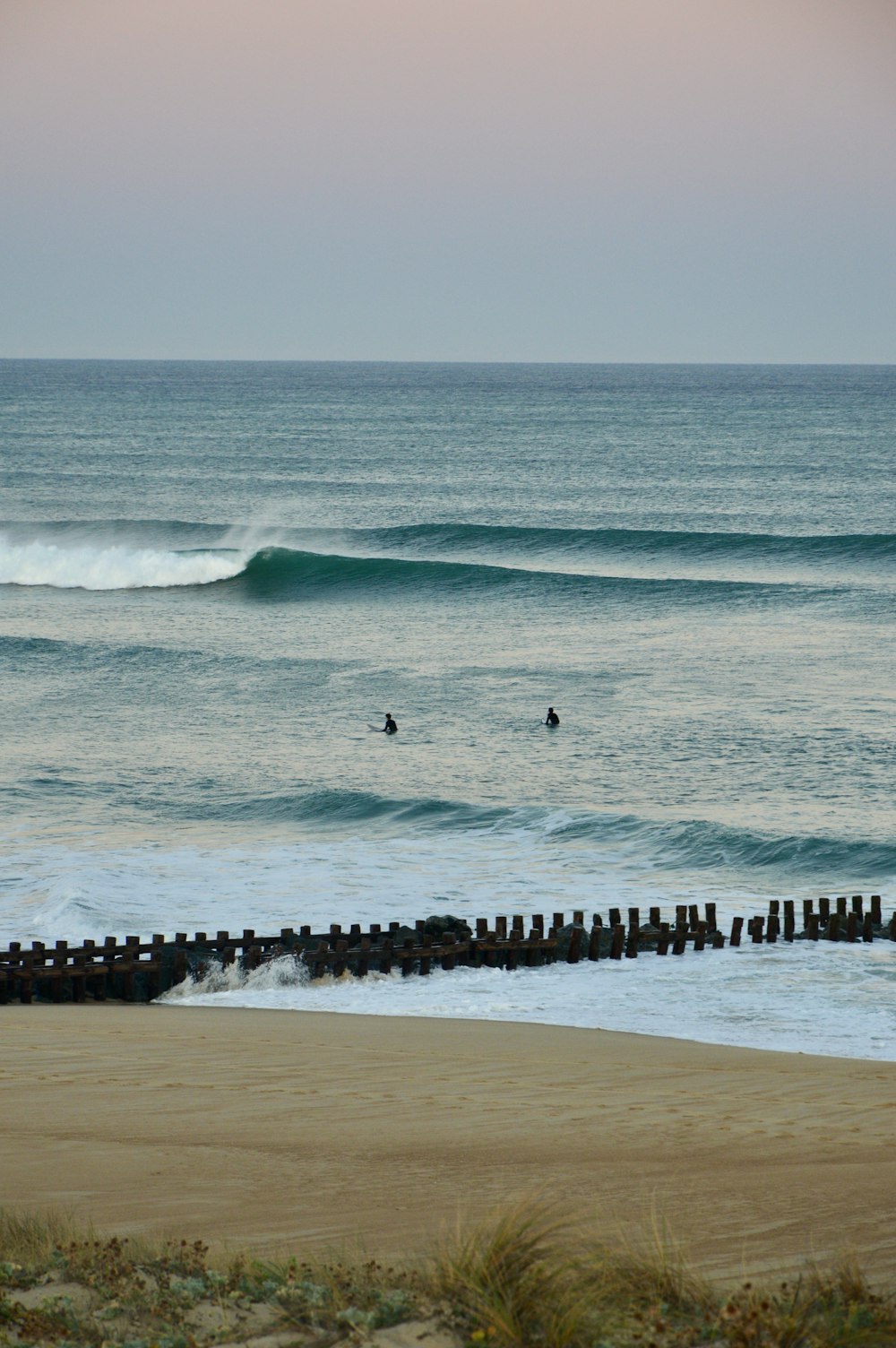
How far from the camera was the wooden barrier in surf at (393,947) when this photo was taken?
14.0 metres

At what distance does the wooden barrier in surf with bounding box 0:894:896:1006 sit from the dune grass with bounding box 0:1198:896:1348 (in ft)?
25.1

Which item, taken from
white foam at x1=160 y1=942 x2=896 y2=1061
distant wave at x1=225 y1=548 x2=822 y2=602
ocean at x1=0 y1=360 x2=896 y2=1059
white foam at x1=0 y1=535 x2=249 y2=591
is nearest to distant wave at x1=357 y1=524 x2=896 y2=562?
ocean at x1=0 y1=360 x2=896 y2=1059

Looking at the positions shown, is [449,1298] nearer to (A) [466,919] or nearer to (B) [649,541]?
(A) [466,919]

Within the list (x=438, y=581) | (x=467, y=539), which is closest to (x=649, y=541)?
(x=467, y=539)

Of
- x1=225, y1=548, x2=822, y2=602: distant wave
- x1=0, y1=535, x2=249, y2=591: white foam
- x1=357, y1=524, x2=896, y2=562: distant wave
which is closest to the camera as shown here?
x1=225, y1=548, x2=822, y2=602: distant wave

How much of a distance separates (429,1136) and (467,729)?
19149mm

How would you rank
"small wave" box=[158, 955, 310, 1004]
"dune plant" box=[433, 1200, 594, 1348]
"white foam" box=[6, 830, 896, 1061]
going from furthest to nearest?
"small wave" box=[158, 955, 310, 1004] < "white foam" box=[6, 830, 896, 1061] < "dune plant" box=[433, 1200, 594, 1348]

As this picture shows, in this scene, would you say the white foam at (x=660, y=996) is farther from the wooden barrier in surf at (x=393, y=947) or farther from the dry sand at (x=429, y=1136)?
the dry sand at (x=429, y=1136)

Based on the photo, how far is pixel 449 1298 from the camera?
5.96 m

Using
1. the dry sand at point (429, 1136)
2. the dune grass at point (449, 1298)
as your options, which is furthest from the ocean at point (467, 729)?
the dune grass at point (449, 1298)

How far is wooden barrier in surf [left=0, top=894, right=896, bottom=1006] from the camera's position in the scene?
45.9 ft

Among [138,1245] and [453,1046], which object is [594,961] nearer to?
[453,1046]

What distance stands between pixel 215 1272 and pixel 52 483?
75430mm

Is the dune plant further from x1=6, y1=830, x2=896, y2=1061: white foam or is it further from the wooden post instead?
the wooden post
